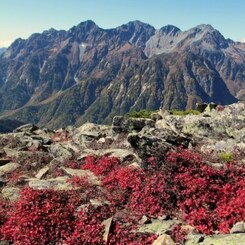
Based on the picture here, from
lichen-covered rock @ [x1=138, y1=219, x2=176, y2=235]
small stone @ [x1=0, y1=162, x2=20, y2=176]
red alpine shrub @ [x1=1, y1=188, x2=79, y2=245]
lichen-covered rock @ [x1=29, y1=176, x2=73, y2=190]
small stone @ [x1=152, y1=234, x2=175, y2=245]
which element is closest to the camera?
small stone @ [x1=152, y1=234, x2=175, y2=245]

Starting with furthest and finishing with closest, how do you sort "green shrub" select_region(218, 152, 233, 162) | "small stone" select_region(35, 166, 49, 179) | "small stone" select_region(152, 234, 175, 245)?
→ "small stone" select_region(35, 166, 49, 179), "green shrub" select_region(218, 152, 233, 162), "small stone" select_region(152, 234, 175, 245)

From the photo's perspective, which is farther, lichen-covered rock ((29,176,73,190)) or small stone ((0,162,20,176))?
small stone ((0,162,20,176))

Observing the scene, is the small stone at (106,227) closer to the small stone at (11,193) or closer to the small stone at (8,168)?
the small stone at (11,193)

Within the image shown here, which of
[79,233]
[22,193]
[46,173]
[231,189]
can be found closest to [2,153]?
[46,173]

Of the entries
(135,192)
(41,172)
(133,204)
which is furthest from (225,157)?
(41,172)

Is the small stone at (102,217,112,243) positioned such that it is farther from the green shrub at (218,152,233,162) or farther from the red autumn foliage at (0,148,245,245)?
the green shrub at (218,152,233,162)

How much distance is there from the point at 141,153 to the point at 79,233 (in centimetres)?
739

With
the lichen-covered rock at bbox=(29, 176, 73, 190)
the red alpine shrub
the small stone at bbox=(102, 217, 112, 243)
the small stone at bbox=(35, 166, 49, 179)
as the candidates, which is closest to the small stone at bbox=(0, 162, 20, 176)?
the small stone at bbox=(35, 166, 49, 179)

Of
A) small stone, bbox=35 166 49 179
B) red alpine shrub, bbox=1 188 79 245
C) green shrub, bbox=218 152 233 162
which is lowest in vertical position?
red alpine shrub, bbox=1 188 79 245

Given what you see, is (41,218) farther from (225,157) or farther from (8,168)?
(225,157)

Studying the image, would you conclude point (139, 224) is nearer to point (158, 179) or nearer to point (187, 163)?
point (158, 179)

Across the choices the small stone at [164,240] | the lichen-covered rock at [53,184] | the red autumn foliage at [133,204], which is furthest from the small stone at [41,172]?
the small stone at [164,240]

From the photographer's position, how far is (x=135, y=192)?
69.4ft

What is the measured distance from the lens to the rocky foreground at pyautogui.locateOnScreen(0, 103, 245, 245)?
17.5 metres
